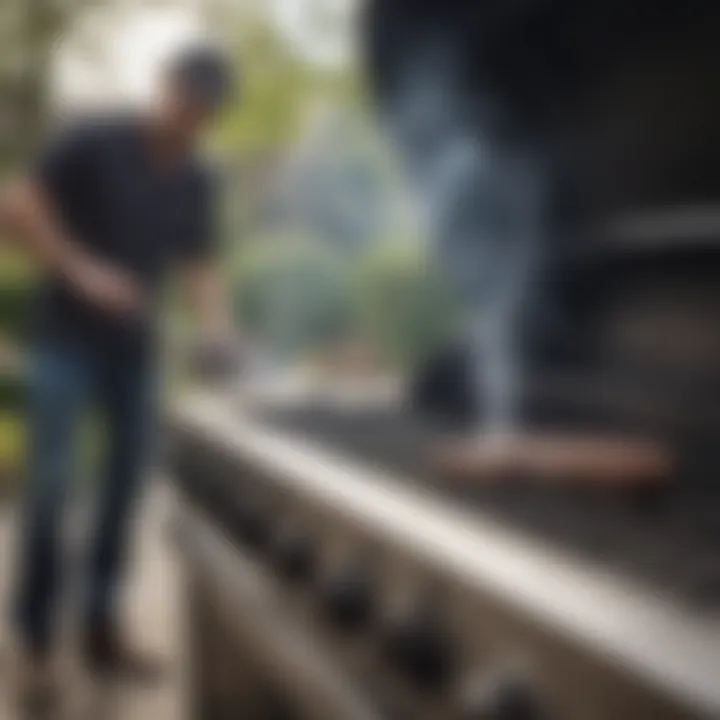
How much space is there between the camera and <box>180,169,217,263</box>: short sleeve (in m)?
0.87

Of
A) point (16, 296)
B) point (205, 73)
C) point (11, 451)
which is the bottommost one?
point (11, 451)

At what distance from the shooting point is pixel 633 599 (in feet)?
1.16

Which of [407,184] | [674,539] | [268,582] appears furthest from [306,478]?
[407,184]

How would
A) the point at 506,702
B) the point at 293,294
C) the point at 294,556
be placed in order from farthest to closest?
the point at 293,294
the point at 294,556
the point at 506,702

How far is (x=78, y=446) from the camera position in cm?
91

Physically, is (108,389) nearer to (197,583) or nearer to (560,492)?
(197,583)

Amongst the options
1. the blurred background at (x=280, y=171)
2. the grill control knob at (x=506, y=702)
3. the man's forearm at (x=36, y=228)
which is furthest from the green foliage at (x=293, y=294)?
the grill control knob at (x=506, y=702)

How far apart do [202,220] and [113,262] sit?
0.20 ft

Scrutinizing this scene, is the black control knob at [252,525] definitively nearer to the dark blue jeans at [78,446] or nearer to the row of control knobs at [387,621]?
the row of control knobs at [387,621]

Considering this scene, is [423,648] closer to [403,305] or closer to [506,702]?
[506,702]

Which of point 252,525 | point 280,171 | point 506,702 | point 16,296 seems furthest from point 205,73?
point 506,702

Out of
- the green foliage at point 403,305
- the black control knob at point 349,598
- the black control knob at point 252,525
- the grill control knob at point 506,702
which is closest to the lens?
the grill control knob at point 506,702

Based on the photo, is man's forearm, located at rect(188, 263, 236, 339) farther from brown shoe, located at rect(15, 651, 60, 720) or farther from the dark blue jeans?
brown shoe, located at rect(15, 651, 60, 720)

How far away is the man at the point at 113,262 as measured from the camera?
864mm
